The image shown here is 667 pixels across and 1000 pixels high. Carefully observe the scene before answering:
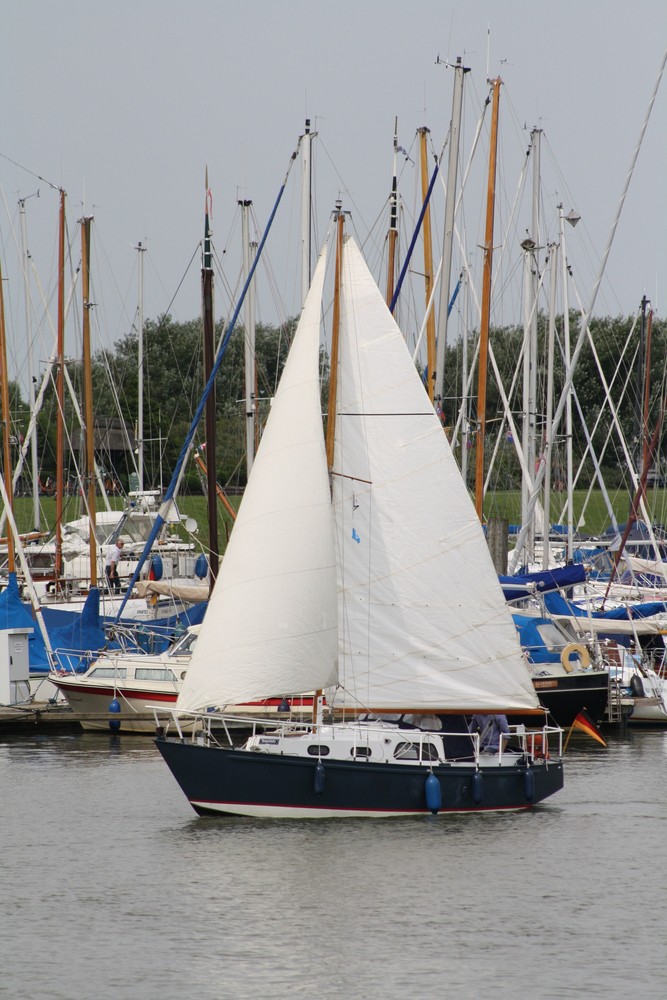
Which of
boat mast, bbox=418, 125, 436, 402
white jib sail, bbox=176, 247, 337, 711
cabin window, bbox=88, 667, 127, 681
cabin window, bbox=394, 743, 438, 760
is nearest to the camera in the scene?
white jib sail, bbox=176, 247, 337, 711

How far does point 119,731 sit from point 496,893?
774 inches

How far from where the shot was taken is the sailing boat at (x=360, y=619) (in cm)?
2617

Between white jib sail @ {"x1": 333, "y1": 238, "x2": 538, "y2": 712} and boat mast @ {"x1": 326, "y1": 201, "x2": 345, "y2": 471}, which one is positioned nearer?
white jib sail @ {"x1": 333, "y1": 238, "x2": 538, "y2": 712}

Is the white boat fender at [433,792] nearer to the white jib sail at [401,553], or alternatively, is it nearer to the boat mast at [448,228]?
the white jib sail at [401,553]

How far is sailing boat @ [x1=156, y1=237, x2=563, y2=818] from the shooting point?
85.9 feet

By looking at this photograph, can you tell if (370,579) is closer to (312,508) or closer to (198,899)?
(312,508)

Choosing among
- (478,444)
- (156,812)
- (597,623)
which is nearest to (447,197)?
(478,444)

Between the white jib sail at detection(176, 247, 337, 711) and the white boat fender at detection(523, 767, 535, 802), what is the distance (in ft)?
13.8

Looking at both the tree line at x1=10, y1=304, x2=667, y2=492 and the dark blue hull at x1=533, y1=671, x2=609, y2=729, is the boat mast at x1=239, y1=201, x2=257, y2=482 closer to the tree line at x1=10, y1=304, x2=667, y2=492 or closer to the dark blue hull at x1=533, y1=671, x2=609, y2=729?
the dark blue hull at x1=533, y1=671, x2=609, y2=729

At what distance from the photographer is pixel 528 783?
91.4 feet

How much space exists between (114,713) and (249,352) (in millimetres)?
12202

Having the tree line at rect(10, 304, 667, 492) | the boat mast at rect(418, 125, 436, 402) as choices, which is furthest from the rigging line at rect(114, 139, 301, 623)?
the tree line at rect(10, 304, 667, 492)

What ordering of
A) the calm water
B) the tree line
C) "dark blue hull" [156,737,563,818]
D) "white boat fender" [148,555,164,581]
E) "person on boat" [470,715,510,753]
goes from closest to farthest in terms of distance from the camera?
the calm water < "dark blue hull" [156,737,563,818] < "person on boat" [470,715,510,753] < "white boat fender" [148,555,164,581] < the tree line

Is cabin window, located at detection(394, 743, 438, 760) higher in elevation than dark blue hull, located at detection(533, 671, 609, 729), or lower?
lower
